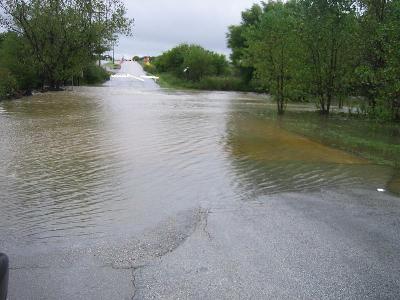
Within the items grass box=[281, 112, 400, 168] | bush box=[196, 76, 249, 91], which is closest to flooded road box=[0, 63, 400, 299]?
grass box=[281, 112, 400, 168]

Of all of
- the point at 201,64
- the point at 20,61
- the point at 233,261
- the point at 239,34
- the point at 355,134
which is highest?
the point at 239,34

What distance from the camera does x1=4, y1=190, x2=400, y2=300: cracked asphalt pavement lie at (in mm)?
4750

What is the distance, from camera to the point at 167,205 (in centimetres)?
754

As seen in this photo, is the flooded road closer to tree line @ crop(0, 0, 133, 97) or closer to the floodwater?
the floodwater

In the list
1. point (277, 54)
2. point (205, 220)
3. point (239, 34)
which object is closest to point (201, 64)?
point (239, 34)

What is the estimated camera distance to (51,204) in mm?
7332

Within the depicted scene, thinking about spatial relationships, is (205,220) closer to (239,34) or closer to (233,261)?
(233,261)

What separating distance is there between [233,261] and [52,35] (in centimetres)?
3504

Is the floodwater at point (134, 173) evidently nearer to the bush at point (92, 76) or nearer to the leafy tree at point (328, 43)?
the leafy tree at point (328, 43)

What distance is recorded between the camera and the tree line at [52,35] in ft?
119

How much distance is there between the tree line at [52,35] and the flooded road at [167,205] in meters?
24.2

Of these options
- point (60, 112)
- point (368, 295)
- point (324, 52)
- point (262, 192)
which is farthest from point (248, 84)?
point (368, 295)

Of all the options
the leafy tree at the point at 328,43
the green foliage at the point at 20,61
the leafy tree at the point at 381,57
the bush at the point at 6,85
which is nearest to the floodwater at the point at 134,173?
the leafy tree at the point at 381,57

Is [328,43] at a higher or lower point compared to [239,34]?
lower
